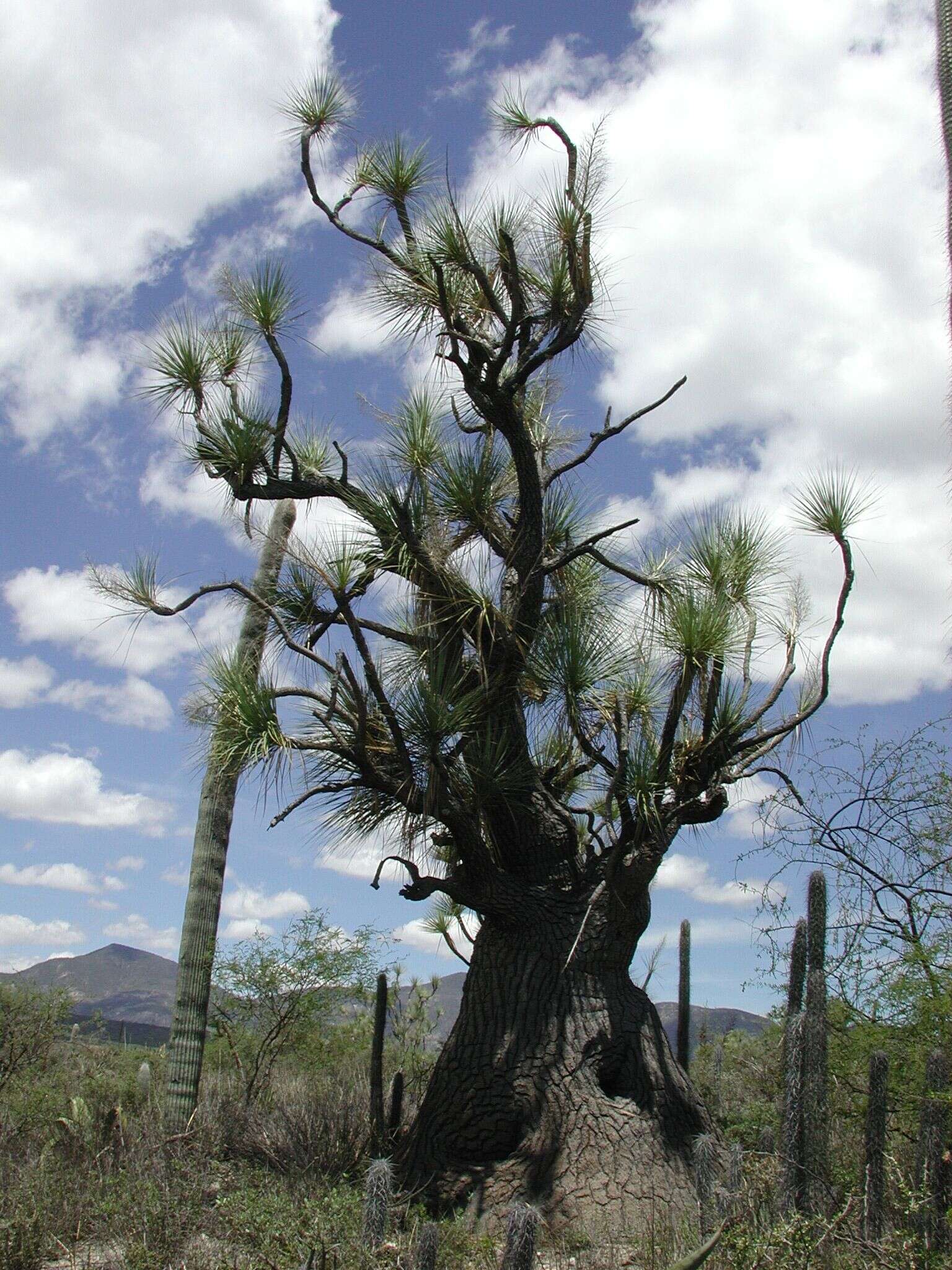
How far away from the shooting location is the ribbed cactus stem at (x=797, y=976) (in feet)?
16.6

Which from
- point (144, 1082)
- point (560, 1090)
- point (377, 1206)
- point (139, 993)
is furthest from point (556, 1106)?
point (139, 993)

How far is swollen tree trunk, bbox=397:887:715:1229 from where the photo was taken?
5934 mm

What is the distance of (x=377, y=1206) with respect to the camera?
4.61 m

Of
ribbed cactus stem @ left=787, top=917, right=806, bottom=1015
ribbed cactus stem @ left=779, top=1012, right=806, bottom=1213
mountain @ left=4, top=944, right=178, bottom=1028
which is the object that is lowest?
mountain @ left=4, top=944, right=178, bottom=1028

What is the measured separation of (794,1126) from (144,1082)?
20.0ft

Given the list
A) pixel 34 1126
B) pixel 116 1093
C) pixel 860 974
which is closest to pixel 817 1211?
pixel 860 974

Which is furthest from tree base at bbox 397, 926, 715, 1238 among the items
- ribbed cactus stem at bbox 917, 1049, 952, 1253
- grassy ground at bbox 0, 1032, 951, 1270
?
ribbed cactus stem at bbox 917, 1049, 952, 1253


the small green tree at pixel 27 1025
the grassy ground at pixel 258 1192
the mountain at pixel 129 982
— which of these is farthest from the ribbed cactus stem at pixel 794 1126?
the mountain at pixel 129 982

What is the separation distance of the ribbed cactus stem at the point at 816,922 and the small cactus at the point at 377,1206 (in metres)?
2.09

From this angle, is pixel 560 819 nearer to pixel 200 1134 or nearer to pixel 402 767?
pixel 402 767

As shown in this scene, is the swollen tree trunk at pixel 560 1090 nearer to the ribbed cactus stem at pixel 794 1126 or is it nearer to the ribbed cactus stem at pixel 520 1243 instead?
the ribbed cactus stem at pixel 794 1126

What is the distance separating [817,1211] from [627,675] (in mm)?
3468

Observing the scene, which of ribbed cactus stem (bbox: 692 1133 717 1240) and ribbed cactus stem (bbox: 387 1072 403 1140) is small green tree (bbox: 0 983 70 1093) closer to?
ribbed cactus stem (bbox: 387 1072 403 1140)

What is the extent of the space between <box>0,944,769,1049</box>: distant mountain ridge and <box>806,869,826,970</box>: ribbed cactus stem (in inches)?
113
